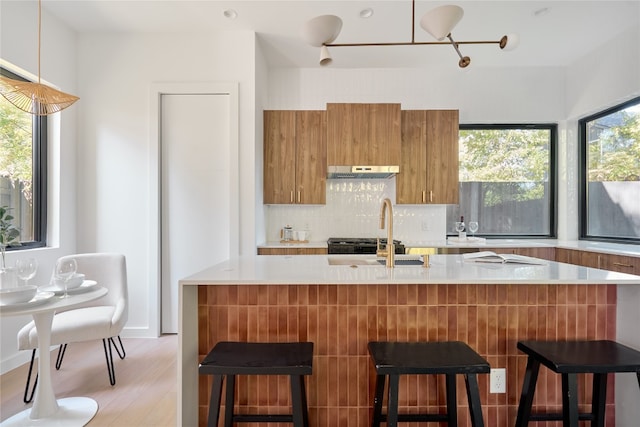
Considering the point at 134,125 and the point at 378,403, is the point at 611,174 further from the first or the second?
the point at 134,125

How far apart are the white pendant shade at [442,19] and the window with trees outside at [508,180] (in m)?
2.73

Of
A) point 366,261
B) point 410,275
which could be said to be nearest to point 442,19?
point 410,275

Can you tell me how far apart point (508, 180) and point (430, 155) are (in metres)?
1.25

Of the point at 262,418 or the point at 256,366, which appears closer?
the point at 256,366

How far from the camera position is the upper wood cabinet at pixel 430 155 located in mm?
3529

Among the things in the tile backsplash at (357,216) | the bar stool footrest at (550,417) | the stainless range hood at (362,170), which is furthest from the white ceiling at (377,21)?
the bar stool footrest at (550,417)

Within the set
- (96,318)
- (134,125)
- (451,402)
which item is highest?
(134,125)

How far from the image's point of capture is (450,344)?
142 centimetres

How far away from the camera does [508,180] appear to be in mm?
3988

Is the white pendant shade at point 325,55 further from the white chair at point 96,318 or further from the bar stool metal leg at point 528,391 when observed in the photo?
the white chair at point 96,318

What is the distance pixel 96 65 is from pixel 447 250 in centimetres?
408

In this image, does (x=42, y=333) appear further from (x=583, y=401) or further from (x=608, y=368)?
(x=583, y=401)

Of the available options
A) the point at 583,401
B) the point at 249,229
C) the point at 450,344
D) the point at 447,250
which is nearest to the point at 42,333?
the point at 249,229

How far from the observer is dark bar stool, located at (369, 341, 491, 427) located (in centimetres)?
120
